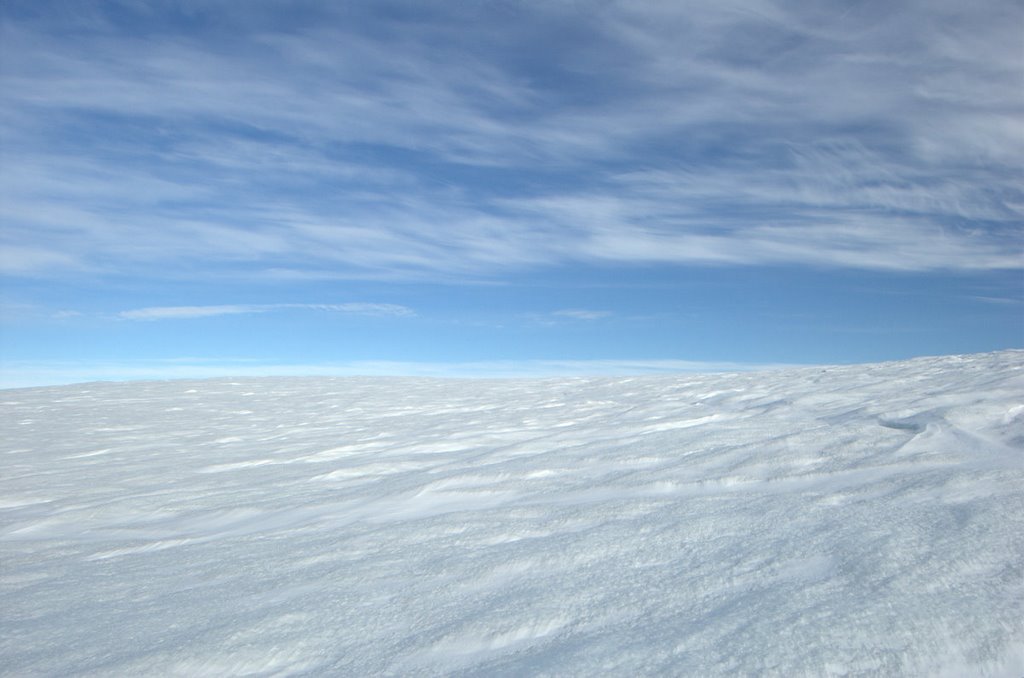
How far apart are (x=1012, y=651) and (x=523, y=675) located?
1369 millimetres

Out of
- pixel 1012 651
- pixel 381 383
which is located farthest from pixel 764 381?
pixel 381 383

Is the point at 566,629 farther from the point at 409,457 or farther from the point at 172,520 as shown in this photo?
the point at 409,457

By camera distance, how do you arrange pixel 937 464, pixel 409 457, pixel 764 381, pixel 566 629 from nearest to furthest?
1. pixel 566 629
2. pixel 937 464
3. pixel 409 457
4. pixel 764 381

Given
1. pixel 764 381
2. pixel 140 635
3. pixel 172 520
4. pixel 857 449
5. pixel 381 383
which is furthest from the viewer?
pixel 381 383

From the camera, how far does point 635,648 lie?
6.73 feet

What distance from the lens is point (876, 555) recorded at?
241cm

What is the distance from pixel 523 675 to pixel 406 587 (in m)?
1.00

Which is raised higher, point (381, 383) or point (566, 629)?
point (381, 383)

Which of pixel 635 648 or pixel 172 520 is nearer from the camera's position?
pixel 635 648

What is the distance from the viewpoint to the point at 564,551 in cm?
301

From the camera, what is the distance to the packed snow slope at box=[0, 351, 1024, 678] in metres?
2.04

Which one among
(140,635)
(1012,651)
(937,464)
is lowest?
(140,635)

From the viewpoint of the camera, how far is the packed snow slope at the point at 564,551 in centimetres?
204

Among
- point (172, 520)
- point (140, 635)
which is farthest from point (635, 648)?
point (172, 520)
